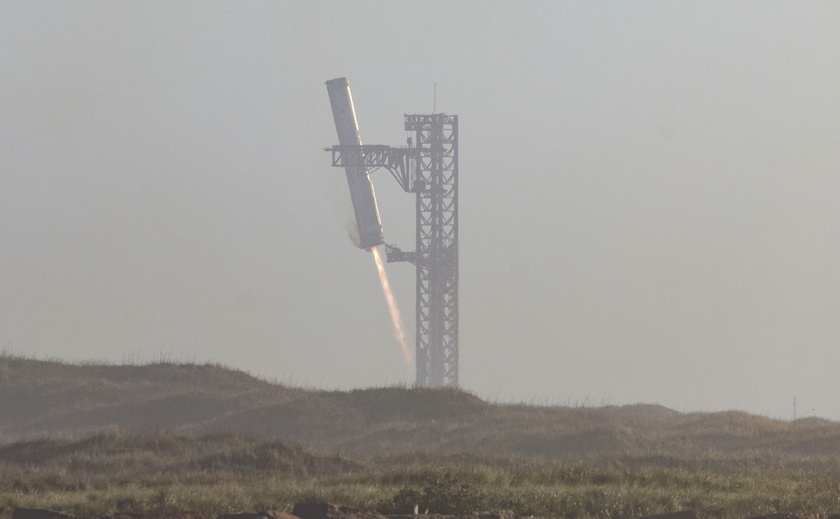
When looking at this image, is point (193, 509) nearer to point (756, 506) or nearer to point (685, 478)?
point (756, 506)

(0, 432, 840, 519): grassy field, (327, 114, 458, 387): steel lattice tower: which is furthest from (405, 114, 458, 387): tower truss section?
(0, 432, 840, 519): grassy field

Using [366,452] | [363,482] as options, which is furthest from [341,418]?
[363,482]

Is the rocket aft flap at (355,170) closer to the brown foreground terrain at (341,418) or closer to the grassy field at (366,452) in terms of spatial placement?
the grassy field at (366,452)

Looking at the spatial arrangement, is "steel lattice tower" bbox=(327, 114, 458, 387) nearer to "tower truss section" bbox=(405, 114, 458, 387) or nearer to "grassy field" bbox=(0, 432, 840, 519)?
"tower truss section" bbox=(405, 114, 458, 387)

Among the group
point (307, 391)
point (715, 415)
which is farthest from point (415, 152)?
point (715, 415)

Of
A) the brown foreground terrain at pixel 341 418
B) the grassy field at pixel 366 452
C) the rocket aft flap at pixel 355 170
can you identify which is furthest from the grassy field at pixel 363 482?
the rocket aft flap at pixel 355 170

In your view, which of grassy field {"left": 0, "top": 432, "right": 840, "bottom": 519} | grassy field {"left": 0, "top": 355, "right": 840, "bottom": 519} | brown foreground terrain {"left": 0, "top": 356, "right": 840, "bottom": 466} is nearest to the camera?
grassy field {"left": 0, "top": 432, "right": 840, "bottom": 519}

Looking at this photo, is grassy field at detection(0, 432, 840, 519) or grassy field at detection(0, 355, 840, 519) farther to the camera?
grassy field at detection(0, 355, 840, 519)
